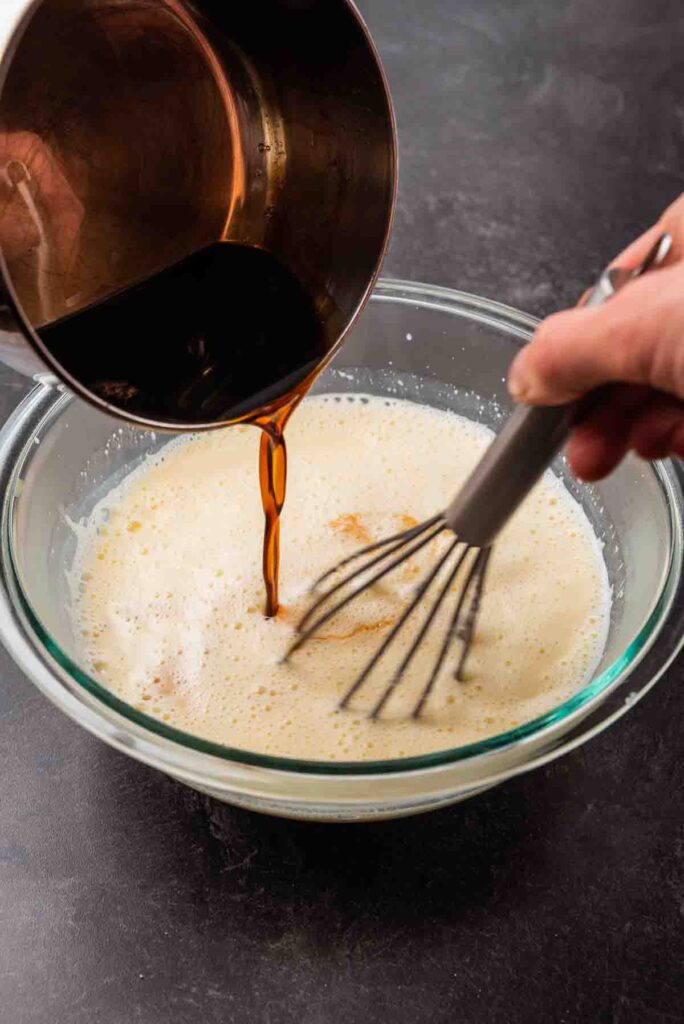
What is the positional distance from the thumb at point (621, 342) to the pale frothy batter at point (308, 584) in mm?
502

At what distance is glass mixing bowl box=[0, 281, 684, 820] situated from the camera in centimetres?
107

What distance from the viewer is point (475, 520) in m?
1.17

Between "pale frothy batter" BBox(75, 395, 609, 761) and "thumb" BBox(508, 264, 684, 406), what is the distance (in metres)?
0.50

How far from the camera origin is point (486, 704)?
134cm

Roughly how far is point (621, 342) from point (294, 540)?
2.37 feet

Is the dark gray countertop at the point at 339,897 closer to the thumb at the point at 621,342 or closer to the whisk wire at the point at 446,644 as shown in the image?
the whisk wire at the point at 446,644

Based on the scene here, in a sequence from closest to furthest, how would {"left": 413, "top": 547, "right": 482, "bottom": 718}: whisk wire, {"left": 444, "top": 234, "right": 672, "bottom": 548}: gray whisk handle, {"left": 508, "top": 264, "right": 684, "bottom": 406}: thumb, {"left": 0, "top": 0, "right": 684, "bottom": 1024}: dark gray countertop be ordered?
{"left": 508, "top": 264, "right": 684, "bottom": 406}: thumb → {"left": 444, "top": 234, "right": 672, "bottom": 548}: gray whisk handle → {"left": 0, "top": 0, "right": 684, "bottom": 1024}: dark gray countertop → {"left": 413, "top": 547, "right": 482, "bottom": 718}: whisk wire

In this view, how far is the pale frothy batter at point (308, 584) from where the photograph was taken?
4.33 ft

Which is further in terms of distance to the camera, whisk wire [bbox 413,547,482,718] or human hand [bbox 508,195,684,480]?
whisk wire [bbox 413,547,482,718]

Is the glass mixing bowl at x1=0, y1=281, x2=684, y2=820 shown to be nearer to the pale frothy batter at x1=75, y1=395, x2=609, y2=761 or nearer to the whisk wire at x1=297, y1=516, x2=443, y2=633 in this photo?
the pale frothy batter at x1=75, y1=395, x2=609, y2=761

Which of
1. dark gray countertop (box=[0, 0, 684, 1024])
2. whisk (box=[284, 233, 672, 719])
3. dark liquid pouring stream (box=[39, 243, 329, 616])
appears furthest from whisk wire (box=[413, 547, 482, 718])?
dark liquid pouring stream (box=[39, 243, 329, 616])

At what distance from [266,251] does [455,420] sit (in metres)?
0.58

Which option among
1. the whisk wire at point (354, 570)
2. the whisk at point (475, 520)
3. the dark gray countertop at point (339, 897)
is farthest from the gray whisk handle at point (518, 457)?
the dark gray countertop at point (339, 897)

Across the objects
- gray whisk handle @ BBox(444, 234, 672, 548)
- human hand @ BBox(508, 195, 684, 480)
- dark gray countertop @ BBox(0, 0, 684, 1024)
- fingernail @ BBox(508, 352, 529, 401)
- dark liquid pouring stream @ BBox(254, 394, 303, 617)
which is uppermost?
human hand @ BBox(508, 195, 684, 480)
